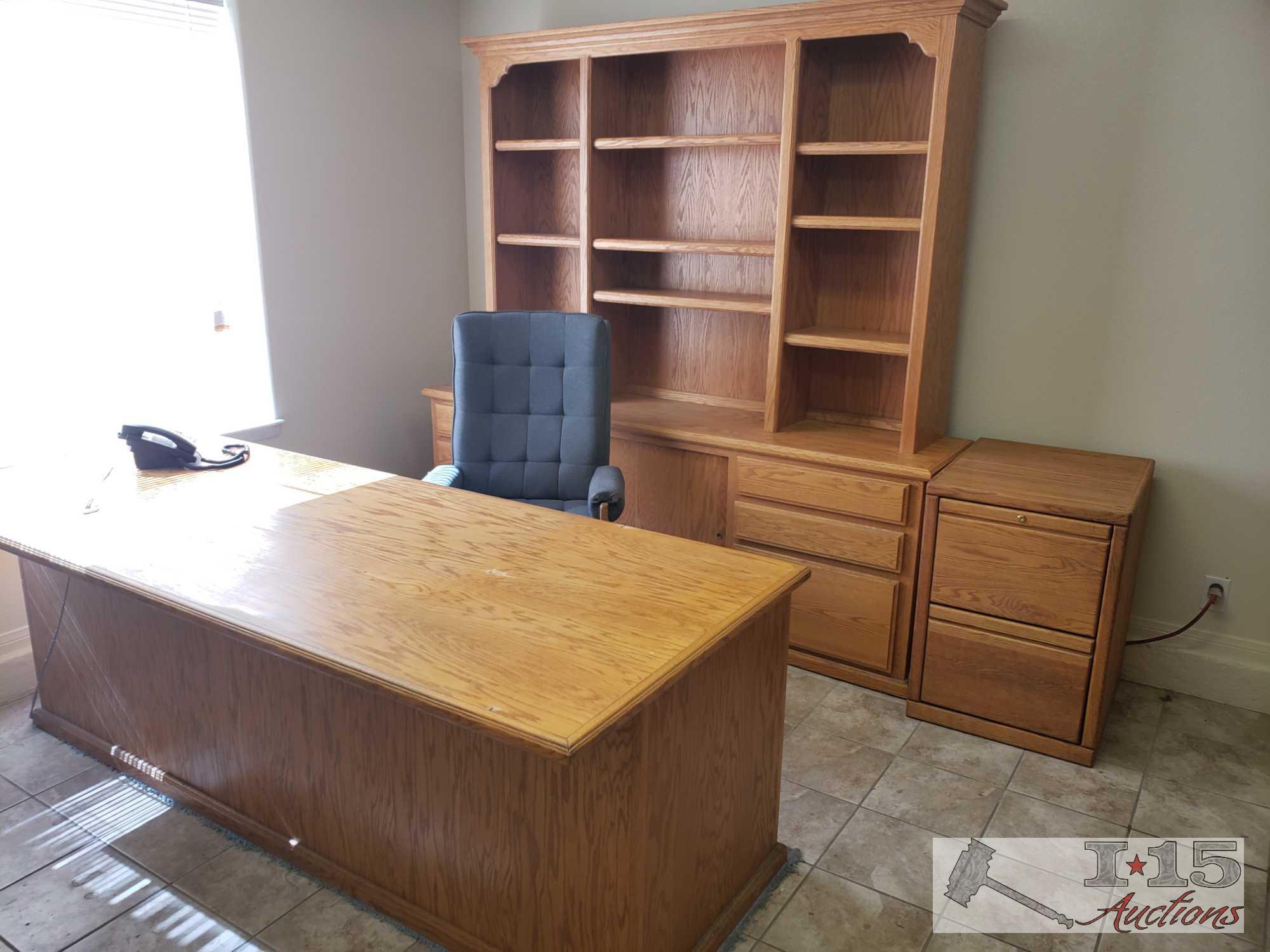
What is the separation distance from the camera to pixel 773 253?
3.15 metres

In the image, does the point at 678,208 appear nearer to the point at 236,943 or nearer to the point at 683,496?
the point at 683,496

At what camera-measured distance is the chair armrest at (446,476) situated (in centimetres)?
306

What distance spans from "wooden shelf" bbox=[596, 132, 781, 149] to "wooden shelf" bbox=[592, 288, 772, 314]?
52cm

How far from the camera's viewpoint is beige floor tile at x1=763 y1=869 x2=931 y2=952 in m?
2.02

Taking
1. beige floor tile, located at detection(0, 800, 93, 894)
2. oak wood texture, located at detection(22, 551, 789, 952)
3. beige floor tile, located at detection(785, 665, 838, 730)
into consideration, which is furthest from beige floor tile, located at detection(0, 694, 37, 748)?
beige floor tile, located at detection(785, 665, 838, 730)

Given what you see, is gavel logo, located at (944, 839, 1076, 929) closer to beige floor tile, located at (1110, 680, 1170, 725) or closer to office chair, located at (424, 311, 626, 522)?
beige floor tile, located at (1110, 680, 1170, 725)

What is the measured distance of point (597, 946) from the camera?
1.73 meters

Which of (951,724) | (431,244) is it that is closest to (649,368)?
(431,244)

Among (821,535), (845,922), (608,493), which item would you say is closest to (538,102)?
(608,493)

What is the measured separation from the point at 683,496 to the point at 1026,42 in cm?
181

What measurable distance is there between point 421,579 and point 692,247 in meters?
1.82

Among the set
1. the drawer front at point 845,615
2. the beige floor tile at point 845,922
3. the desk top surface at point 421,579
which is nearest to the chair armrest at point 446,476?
the desk top surface at point 421,579

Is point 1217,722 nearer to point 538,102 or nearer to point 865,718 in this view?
point 865,718

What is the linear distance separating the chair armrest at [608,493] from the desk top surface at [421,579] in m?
0.51
